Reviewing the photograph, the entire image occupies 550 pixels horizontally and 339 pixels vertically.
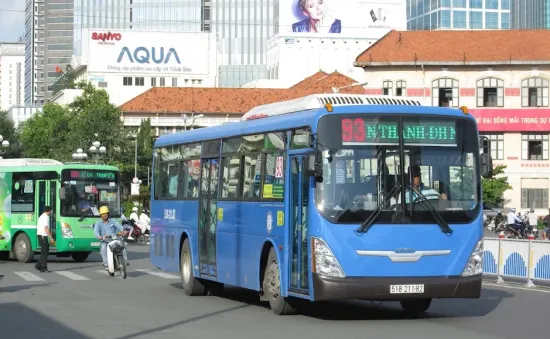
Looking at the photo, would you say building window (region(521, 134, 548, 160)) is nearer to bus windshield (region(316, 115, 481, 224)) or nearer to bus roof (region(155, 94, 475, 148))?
bus roof (region(155, 94, 475, 148))

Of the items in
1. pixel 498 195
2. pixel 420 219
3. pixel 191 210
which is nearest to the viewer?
pixel 420 219

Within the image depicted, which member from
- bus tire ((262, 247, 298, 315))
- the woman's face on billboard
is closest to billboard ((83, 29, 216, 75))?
the woman's face on billboard

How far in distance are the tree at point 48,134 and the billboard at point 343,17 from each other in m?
34.4

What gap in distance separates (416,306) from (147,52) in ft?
433

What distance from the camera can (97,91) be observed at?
110 meters

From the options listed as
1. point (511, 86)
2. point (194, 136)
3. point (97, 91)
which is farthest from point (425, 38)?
point (194, 136)

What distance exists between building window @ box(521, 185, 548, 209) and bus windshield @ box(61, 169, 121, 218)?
161ft

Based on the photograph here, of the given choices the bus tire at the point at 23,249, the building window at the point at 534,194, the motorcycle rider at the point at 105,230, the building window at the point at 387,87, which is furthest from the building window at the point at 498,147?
the motorcycle rider at the point at 105,230

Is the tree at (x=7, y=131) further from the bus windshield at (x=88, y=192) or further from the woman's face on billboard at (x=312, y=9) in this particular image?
the bus windshield at (x=88, y=192)

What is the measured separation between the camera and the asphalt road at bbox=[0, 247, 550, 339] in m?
14.6

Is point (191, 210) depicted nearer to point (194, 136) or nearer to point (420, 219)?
point (194, 136)

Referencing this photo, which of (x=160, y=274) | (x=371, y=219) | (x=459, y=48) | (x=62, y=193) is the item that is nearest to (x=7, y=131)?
(x=459, y=48)

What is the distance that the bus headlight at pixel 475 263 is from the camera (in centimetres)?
1576

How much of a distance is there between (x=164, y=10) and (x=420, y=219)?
164 m
